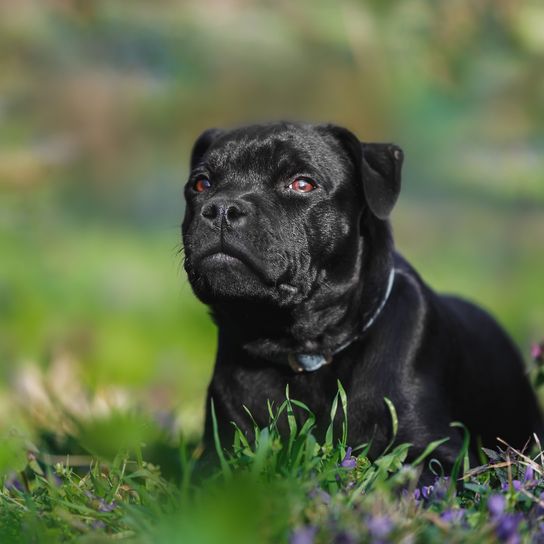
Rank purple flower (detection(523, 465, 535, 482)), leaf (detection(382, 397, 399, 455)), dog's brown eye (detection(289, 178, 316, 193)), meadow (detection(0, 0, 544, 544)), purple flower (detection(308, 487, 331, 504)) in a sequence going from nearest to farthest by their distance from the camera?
purple flower (detection(308, 487, 331, 504)), purple flower (detection(523, 465, 535, 482)), leaf (detection(382, 397, 399, 455)), dog's brown eye (detection(289, 178, 316, 193)), meadow (detection(0, 0, 544, 544))

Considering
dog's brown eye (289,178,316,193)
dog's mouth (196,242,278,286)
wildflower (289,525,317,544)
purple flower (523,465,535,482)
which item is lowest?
purple flower (523,465,535,482)

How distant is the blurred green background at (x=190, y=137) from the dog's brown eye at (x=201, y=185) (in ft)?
12.2

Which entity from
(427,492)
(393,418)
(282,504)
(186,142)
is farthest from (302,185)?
(186,142)

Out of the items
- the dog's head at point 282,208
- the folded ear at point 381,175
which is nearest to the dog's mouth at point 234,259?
A: the dog's head at point 282,208

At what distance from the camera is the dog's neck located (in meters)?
A: 3.73

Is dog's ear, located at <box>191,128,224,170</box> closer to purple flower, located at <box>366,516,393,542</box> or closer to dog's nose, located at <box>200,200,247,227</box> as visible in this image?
dog's nose, located at <box>200,200,247,227</box>

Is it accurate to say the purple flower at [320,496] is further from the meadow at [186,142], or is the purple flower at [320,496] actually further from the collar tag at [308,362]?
the meadow at [186,142]

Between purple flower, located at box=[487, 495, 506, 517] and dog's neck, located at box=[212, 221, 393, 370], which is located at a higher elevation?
purple flower, located at box=[487, 495, 506, 517]

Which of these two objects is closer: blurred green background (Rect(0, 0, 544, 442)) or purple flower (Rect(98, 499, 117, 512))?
purple flower (Rect(98, 499, 117, 512))

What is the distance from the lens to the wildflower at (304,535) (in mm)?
1976

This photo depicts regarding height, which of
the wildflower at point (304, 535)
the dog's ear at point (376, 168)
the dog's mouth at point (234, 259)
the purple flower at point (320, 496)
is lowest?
the purple flower at point (320, 496)

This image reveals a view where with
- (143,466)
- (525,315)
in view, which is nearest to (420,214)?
(525,315)

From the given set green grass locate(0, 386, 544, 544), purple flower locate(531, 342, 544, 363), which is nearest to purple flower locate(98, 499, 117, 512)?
green grass locate(0, 386, 544, 544)

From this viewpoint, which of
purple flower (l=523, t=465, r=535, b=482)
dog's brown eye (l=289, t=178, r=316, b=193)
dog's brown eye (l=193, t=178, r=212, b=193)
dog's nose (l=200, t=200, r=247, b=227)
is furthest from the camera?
dog's brown eye (l=193, t=178, r=212, b=193)
